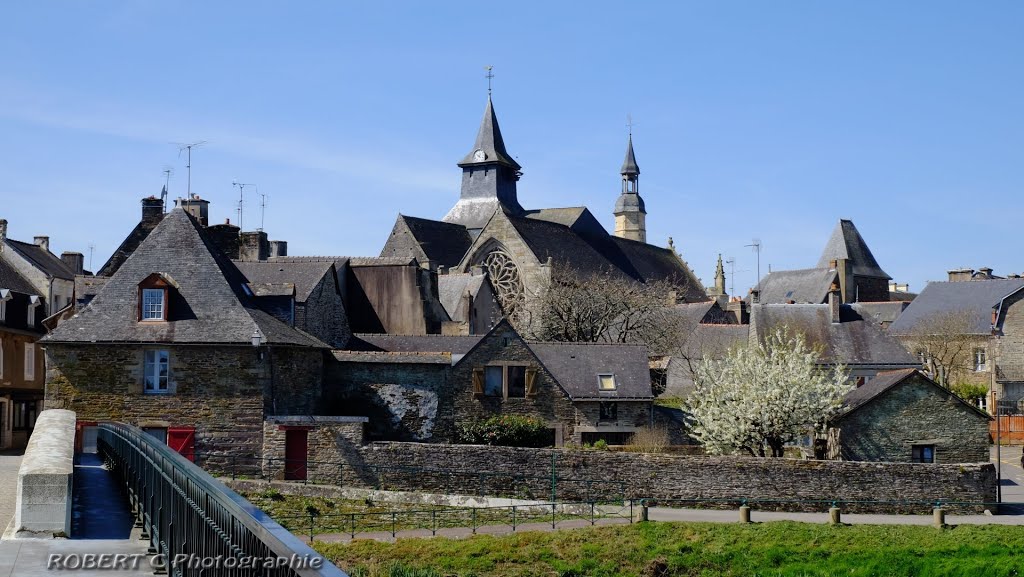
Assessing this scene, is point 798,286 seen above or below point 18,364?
above

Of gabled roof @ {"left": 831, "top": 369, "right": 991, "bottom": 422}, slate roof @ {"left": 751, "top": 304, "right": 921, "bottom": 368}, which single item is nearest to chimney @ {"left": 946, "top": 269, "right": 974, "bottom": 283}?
slate roof @ {"left": 751, "top": 304, "right": 921, "bottom": 368}

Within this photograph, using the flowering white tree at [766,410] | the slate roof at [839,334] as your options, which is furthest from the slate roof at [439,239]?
the flowering white tree at [766,410]

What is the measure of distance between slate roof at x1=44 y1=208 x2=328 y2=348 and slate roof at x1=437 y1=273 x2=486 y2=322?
19.4 metres

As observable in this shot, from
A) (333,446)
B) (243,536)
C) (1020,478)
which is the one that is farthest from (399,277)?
(243,536)

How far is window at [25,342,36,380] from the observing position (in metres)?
37.4

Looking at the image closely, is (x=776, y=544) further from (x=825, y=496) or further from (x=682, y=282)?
(x=682, y=282)

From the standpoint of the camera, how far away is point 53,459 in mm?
10969

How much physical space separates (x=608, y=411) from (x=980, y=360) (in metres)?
25.5

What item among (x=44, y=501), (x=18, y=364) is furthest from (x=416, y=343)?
(x=44, y=501)

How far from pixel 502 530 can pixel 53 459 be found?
15.9 meters

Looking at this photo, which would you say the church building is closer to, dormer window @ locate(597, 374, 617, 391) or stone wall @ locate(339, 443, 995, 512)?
dormer window @ locate(597, 374, 617, 391)

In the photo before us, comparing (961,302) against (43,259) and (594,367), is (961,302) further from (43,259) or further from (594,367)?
(43,259)

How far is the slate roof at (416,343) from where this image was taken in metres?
35.2

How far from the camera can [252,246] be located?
42562mm
